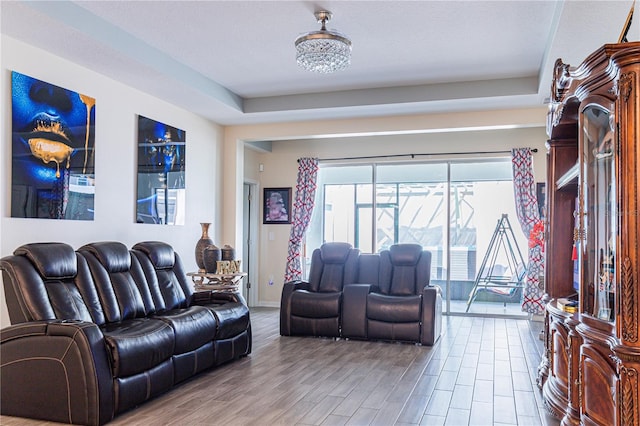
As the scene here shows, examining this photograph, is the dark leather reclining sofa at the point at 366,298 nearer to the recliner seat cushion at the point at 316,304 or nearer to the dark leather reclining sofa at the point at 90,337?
the recliner seat cushion at the point at 316,304

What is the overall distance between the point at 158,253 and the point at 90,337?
5.52ft

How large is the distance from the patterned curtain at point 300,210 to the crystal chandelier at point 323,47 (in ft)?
12.8

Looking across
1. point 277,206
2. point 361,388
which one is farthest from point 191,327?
point 277,206

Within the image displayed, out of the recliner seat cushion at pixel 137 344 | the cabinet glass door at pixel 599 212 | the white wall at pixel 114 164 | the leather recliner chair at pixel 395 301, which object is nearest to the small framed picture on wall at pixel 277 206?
the white wall at pixel 114 164

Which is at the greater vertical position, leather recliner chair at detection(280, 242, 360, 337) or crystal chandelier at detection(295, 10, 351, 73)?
crystal chandelier at detection(295, 10, 351, 73)

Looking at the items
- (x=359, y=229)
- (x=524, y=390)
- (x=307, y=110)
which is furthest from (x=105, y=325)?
(x=359, y=229)

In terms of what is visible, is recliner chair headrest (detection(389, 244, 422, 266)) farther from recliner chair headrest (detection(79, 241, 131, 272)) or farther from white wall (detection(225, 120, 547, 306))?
recliner chair headrest (detection(79, 241, 131, 272))

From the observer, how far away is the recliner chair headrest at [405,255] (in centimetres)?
600

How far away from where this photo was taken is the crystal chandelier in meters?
3.95

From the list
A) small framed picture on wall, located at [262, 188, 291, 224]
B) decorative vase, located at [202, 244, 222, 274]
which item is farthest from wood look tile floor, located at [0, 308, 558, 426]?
small framed picture on wall, located at [262, 188, 291, 224]

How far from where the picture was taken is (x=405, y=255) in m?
6.04

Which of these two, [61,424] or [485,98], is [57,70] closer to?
[61,424]

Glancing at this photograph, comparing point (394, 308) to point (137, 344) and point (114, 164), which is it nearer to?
point (137, 344)

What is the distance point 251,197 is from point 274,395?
4.95 meters
